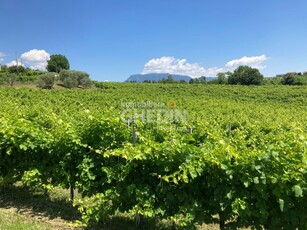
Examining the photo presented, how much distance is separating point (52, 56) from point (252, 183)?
96.4m

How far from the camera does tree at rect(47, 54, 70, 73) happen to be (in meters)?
87.5

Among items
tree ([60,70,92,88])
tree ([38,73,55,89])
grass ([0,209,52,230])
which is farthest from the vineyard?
tree ([60,70,92,88])

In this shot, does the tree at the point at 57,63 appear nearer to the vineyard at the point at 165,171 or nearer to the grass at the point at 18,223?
the vineyard at the point at 165,171

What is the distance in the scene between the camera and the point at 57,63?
291 feet

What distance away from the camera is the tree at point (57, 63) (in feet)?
287

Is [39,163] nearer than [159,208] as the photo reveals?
No

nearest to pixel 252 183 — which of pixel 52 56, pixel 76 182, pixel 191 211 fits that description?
pixel 191 211

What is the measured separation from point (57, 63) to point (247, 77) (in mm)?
60686

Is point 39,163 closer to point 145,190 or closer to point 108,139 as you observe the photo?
point 108,139

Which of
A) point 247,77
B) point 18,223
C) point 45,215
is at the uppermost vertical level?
point 247,77

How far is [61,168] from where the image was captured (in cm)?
429

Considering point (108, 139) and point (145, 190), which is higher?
point (108, 139)

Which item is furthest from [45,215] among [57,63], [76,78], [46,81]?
[57,63]

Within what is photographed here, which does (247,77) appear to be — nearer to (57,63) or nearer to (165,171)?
(57,63)
